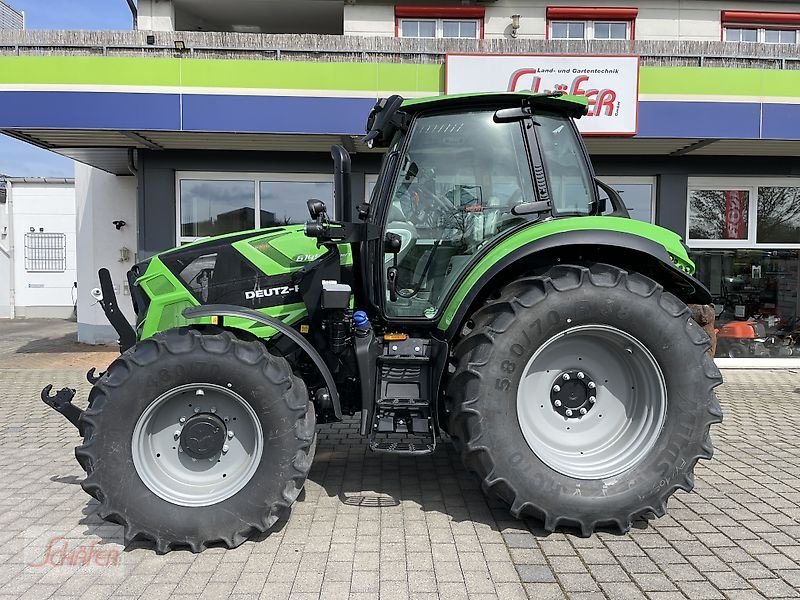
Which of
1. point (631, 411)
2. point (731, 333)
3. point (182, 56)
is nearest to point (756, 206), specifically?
point (731, 333)

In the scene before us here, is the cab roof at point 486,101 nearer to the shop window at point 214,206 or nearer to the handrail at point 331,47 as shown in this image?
the handrail at point 331,47

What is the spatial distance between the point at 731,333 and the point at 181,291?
8.72 meters

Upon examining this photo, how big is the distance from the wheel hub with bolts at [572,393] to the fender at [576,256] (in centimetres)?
66

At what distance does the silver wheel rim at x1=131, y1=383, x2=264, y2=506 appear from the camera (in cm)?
304

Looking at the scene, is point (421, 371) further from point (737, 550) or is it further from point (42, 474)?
point (42, 474)

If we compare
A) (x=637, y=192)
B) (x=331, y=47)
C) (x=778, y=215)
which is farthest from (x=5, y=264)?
(x=778, y=215)

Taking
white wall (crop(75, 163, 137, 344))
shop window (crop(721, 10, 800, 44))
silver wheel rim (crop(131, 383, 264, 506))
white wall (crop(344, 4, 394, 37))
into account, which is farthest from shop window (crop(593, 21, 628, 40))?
silver wheel rim (crop(131, 383, 264, 506))

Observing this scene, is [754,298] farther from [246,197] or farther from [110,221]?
[110,221]

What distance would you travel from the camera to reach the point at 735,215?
8.96 metres

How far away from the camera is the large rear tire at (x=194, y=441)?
2.94 m

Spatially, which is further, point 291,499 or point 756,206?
point 756,206

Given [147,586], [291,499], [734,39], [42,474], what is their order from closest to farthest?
[147,586] < [291,499] < [42,474] < [734,39]

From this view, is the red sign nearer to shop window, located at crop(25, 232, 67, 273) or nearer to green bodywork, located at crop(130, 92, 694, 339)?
green bodywork, located at crop(130, 92, 694, 339)

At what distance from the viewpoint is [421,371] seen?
→ 3.41 meters
